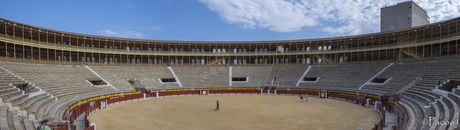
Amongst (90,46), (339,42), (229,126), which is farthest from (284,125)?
(90,46)

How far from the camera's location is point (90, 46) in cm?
4888

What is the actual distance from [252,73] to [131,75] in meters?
24.1

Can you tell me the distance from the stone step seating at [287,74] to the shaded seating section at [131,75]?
782 inches

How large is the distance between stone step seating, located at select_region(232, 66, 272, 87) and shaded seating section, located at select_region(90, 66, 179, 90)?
43.8 feet

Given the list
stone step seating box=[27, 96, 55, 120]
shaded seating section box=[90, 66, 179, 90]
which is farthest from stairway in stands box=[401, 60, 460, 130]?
shaded seating section box=[90, 66, 179, 90]

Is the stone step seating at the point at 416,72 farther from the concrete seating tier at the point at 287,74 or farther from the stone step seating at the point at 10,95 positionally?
the stone step seating at the point at 10,95

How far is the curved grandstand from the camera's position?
991 inches

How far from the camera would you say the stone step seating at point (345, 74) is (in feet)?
130

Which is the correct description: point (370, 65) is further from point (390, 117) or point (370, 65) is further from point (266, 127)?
point (266, 127)

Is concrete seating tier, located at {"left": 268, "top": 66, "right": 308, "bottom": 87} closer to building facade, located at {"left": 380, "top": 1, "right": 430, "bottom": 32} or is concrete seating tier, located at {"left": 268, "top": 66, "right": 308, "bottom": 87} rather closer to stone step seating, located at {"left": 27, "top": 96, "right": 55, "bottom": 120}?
building facade, located at {"left": 380, "top": 1, "right": 430, "bottom": 32}

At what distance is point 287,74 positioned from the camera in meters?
49.6

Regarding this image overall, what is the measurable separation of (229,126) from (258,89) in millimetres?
28766

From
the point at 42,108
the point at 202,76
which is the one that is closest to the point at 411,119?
the point at 42,108

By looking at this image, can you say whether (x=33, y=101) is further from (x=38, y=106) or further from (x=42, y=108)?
(x=42, y=108)
